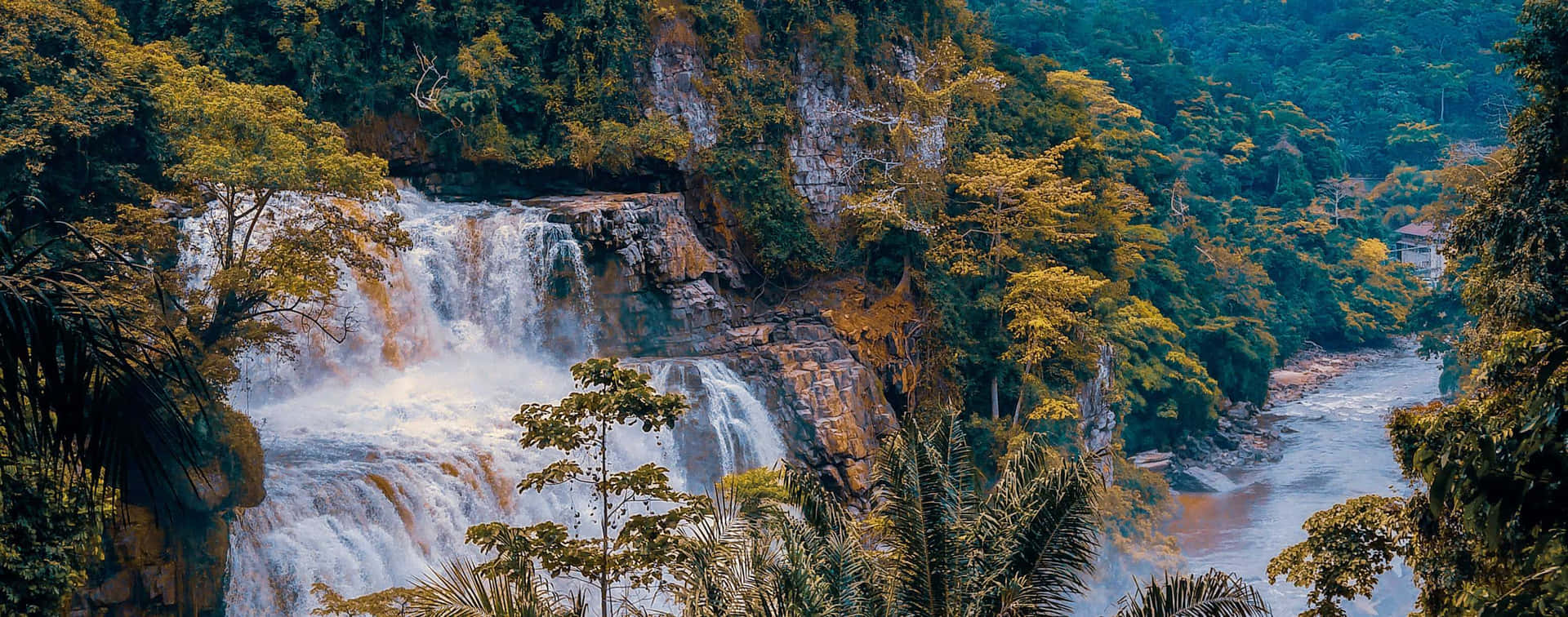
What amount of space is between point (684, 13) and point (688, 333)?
268 inches

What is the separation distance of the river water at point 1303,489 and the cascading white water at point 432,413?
1048 cm

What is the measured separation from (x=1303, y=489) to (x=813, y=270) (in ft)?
46.0

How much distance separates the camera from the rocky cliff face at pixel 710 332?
70.4ft

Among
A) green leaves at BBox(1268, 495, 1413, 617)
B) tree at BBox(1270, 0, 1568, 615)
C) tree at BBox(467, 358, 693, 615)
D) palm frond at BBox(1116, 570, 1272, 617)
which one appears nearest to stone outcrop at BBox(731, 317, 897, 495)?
tree at BBox(1270, 0, 1568, 615)

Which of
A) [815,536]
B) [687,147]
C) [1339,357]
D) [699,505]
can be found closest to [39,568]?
[699,505]

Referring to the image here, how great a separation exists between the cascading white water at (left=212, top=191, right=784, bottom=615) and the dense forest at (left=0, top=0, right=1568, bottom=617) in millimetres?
701

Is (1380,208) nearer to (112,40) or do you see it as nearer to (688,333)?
(688,333)

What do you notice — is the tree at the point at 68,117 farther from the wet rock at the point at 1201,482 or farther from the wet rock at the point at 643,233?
the wet rock at the point at 1201,482

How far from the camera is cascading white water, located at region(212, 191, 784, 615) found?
14328mm

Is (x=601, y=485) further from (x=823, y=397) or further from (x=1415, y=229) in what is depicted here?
(x=1415, y=229)

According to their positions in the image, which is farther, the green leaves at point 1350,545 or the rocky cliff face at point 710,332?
the rocky cliff face at point 710,332

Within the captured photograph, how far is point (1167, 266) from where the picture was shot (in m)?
35.2

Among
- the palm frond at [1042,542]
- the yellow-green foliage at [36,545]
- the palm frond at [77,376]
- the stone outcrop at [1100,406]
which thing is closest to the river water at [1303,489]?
the stone outcrop at [1100,406]

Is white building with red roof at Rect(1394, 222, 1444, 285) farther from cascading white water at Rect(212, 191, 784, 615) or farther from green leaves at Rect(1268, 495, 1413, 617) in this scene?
green leaves at Rect(1268, 495, 1413, 617)
